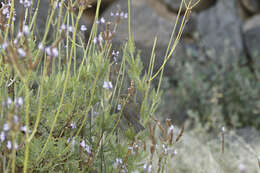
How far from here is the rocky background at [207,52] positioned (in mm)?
5180

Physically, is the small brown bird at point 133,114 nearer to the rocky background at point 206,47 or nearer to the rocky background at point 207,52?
the rocky background at point 207,52

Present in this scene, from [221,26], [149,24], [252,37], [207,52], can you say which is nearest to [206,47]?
[207,52]

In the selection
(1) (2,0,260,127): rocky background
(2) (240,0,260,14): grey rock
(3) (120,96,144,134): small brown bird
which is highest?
(2) (240,0,260,14): grey rock

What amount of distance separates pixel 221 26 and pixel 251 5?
107 centimetres

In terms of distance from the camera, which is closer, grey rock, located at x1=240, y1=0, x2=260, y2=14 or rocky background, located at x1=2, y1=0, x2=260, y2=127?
rocky background, located at x1=2, y1=0, x2=260, y2=127

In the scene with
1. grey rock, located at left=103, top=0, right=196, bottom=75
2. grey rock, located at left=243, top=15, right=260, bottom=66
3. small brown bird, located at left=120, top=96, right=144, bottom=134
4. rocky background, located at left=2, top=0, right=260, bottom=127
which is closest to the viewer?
small brown bird, located at left=120, top=96, right=144, bottom=134

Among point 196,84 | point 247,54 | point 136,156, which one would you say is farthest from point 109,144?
point 247,54

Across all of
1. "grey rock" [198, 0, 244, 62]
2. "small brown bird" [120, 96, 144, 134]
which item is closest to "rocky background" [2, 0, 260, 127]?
"grey rock" [198, 0, 244, 62]

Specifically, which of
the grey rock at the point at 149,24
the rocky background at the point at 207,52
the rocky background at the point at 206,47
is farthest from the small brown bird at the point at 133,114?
the grey rock at the point at 149,24

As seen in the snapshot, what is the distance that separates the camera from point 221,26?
635 centimetres

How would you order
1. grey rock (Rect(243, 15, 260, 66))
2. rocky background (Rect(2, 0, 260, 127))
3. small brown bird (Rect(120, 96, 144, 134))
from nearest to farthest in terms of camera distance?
1. small brown bird (Rect(120, 96, 144, 134))
2. rocky background (Rect(2, 0, 260, 127))
3. grey rock (Rect(243, 15, 260, 66))

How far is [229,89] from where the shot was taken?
5.30 m

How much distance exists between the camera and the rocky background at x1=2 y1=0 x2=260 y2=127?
518 centimetres

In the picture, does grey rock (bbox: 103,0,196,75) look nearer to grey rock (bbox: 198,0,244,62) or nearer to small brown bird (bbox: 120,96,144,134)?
grey rock (bbox: 198,0,244,62)
